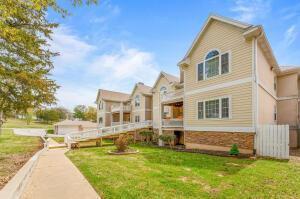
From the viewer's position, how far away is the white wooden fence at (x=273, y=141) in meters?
9.68

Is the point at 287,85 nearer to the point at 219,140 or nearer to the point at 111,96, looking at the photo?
the point at 219,140

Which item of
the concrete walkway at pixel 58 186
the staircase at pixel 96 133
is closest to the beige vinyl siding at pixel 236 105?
the concrete walkway at pixel 58 186

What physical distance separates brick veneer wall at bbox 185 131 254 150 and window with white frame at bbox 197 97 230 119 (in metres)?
1.27

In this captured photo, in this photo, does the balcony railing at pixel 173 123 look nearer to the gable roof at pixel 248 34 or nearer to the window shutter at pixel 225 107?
the window shutter at pixel 225 107

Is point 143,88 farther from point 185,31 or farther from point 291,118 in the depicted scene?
point 291,118

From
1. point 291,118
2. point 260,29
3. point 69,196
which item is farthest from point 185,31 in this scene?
point 69,196

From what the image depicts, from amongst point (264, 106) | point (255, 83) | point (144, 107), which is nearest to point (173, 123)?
point (264, 106)

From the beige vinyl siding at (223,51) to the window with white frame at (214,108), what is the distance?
1.34 meters

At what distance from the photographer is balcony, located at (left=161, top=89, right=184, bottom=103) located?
17.6 meters

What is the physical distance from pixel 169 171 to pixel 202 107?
315 inches

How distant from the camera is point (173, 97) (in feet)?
60.3

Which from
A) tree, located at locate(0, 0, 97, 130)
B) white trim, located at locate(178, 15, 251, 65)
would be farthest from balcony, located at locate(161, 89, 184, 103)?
tree, located at locate(0, 0, 97, 130)

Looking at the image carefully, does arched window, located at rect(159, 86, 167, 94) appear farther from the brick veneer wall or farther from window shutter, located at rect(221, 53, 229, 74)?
window shutter, located at rect(221, 53, 229, 74)

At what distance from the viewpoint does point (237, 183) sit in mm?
5914
